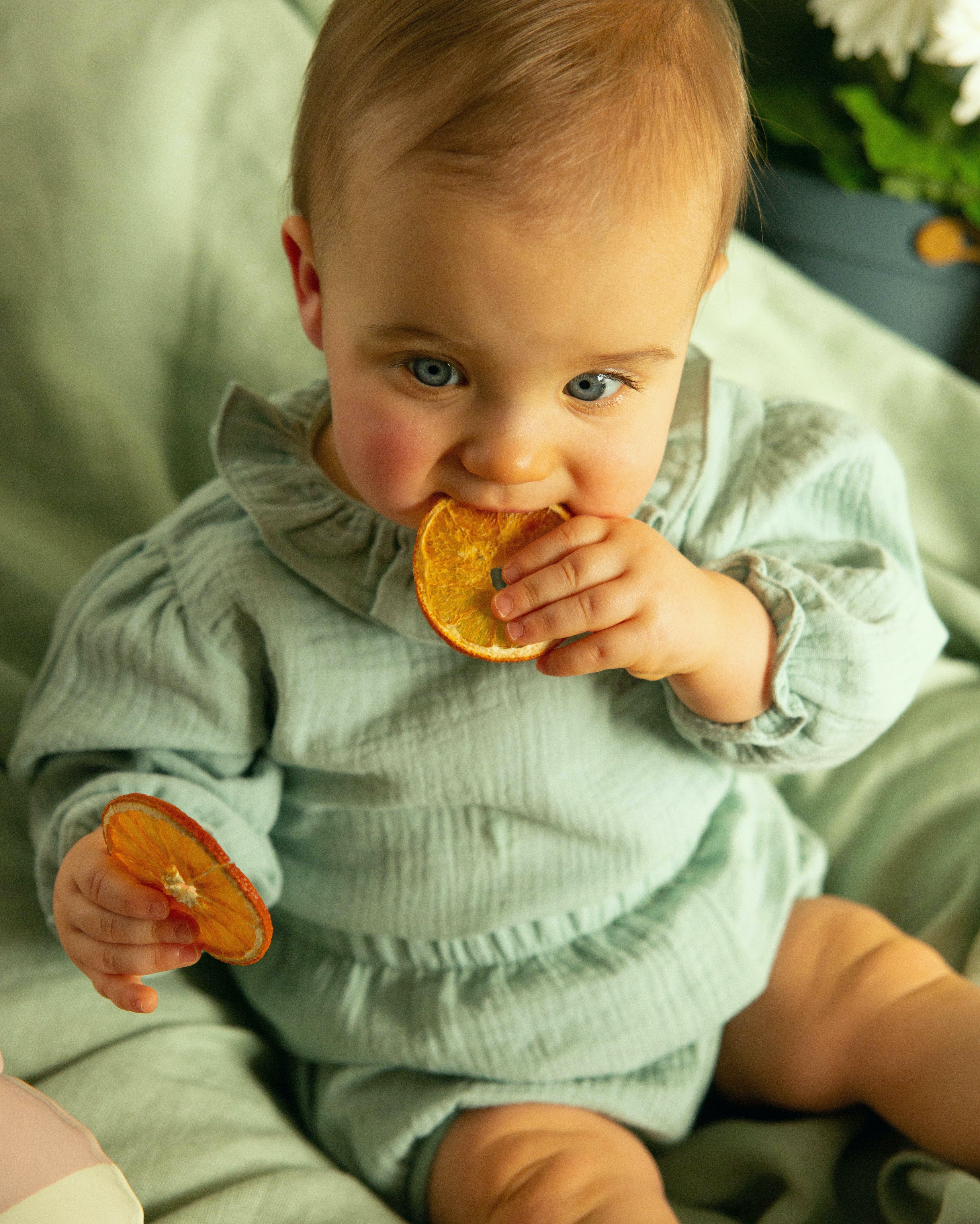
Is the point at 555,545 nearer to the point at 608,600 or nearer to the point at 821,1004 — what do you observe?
the point at 608,600

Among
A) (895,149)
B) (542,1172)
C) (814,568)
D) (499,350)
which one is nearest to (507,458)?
(499,350)

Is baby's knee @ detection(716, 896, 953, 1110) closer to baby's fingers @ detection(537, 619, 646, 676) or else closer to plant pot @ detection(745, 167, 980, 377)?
baby's fingers @ detection(537, 619, 646, 676)

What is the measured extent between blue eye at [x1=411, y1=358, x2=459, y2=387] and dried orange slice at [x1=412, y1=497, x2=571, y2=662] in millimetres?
73

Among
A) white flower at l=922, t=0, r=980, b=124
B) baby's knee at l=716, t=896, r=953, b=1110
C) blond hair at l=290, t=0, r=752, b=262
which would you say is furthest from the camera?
white flower at l=922, t=0, r=980, b=124

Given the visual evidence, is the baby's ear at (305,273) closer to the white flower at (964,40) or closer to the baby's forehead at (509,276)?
the baby's forehead at (509,276)

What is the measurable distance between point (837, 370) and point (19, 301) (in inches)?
31.9

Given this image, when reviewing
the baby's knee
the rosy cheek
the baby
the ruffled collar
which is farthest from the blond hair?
the baby's knee

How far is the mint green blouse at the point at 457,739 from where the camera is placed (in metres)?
0.73

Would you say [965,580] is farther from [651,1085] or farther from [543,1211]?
[543,1211]

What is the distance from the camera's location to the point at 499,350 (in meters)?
0.55

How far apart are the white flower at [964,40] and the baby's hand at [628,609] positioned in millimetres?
682

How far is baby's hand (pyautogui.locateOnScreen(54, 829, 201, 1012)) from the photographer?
2.00 feet

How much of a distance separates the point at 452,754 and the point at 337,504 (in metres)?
0.19

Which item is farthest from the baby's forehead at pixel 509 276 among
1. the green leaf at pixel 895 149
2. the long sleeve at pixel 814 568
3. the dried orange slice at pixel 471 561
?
the green leaf at pixel 895 149
